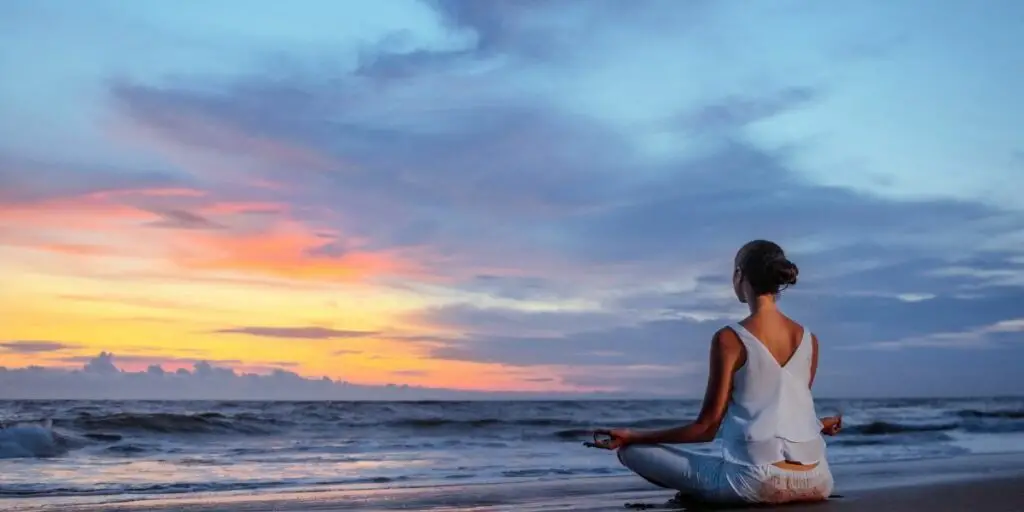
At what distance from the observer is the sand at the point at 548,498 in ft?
16.5

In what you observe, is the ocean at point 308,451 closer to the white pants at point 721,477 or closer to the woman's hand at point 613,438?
the white pants at point 721,477

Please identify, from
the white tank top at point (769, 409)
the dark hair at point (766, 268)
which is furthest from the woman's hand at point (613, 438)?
the dark hair at point (766, 268)

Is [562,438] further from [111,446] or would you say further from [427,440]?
[111,446]

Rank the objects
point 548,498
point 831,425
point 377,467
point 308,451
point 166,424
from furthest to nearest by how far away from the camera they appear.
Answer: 1. point 166,424
2. point 308,451
3. point 377,467
4. point 548,498
5. point 831,425

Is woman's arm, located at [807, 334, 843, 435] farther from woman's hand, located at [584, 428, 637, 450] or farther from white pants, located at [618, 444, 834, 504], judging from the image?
woman's hand, located at [584, 428, 637, 450]

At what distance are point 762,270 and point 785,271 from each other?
100 mm

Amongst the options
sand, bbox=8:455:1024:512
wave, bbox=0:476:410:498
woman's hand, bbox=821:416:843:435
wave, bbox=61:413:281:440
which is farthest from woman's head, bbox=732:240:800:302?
wave, bbox=61:413:281:440

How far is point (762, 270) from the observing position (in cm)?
396

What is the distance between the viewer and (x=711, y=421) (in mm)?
3898

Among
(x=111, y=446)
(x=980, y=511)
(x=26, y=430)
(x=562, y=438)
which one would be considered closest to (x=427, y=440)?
(x=562, y=438)

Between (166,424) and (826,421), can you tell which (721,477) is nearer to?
(826,421)

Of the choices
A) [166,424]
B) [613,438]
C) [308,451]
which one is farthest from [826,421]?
[166,424]

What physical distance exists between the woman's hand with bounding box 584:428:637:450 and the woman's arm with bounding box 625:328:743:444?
18cm

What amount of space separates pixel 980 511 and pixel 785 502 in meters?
1.11
